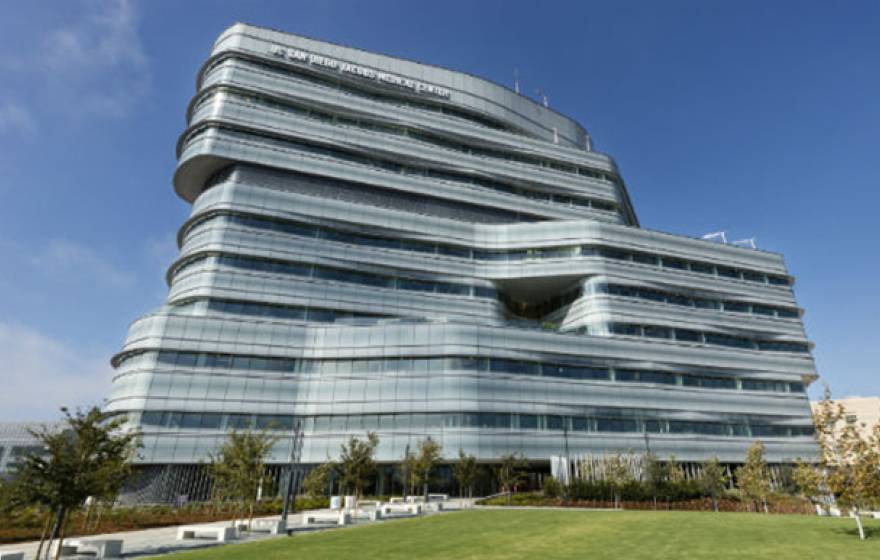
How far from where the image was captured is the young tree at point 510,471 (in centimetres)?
4459

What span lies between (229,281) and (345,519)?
108 feet

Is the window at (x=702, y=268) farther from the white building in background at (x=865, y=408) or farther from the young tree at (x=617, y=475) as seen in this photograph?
the white building in background at (x=865, y=408)

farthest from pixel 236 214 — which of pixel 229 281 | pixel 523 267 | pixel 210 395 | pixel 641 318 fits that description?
pixel 641 318

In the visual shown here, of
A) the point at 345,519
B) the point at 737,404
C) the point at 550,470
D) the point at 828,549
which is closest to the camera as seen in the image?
the point at 828,549

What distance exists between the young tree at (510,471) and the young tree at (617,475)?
23.3ft

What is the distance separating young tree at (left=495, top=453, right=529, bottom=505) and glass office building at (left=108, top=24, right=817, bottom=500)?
4.71 feet

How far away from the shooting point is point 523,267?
6194 cm

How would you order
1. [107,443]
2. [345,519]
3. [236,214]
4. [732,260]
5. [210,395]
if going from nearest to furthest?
[107,443]
[345,519]
[210,395]
[236,214]
[732,260]

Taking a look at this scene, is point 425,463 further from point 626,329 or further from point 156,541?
point 626,329

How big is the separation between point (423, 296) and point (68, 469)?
4205 centimetres

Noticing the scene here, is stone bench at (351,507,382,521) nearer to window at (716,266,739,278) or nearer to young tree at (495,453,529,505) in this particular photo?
young tree at (495,453,529,505)

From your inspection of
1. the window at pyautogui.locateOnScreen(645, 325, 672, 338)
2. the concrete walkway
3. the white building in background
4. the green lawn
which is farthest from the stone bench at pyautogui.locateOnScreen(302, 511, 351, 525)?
the white building in background

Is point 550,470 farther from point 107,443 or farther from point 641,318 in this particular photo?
point 107,443

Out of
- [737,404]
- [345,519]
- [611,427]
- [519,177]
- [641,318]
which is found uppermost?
[519,177]
